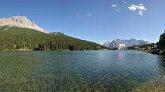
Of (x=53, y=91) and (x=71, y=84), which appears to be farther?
(x=71, y=84)

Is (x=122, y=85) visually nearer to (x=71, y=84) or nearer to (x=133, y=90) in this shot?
(x=133, y=90)

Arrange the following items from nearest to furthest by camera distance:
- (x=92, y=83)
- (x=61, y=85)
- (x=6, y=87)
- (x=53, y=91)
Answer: (x=53, y=91), (x=6, y=87), (x=61, y=85), (x=92, y=83)

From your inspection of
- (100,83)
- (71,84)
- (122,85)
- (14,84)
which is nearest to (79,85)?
(71,84)

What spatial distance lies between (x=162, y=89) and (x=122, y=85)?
24.2 ft

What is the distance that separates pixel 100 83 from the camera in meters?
41.7

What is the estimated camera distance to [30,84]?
1561 inches

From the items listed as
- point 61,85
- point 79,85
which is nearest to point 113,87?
point 79,85

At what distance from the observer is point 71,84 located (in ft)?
132

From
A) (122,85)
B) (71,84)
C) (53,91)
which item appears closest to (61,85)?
(71,84)

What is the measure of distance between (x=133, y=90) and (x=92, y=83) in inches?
337

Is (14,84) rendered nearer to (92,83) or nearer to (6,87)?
(6,87)

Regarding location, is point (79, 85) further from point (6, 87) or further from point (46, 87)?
point (6, 87)

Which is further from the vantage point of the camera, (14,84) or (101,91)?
(14,84)

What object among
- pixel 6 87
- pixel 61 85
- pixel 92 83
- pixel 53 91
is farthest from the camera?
pixel 92 83
